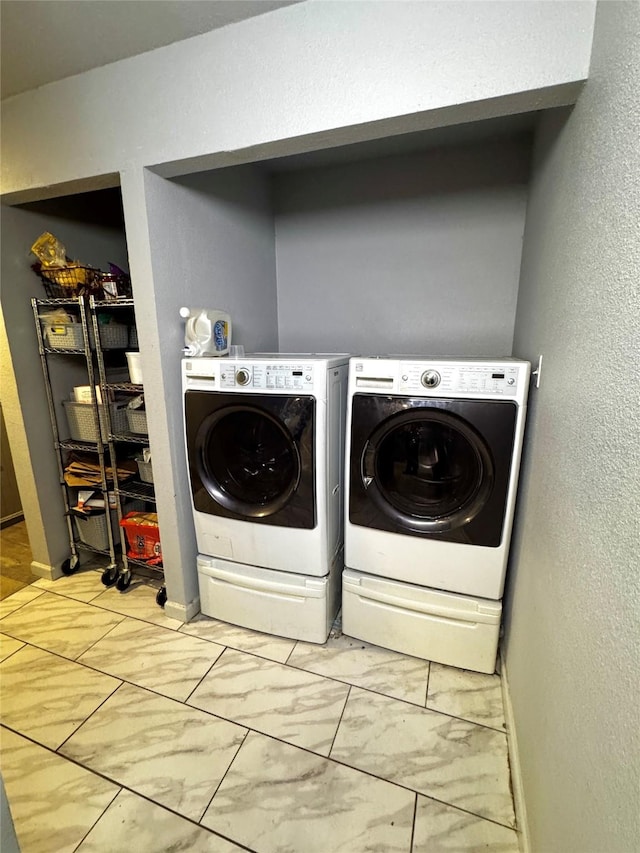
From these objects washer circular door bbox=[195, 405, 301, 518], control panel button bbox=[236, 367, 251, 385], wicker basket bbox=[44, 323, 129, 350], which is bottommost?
washer circular door bbox=[195, 405, 301, 518]

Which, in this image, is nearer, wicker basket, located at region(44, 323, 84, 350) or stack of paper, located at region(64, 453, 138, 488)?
wicker basket, located at region(44, 323, 84, 350)

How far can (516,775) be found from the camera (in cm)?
115

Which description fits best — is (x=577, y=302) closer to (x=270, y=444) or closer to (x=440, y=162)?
(x=270, y=444)

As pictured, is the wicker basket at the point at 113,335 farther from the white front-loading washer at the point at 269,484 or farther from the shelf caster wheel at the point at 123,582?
the shelf caster wheel at the point at 123,582

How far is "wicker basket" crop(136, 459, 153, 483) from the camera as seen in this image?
1971 mm

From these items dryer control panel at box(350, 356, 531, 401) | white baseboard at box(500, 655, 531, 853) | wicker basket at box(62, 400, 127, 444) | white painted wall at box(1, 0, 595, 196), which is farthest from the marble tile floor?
white painted wall at box(1, 0, 595, 196)

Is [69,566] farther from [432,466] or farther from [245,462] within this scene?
[432,466]

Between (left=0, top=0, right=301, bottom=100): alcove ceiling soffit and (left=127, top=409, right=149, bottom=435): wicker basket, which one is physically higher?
(left=0, top=0, right=301, bottom=100): alcove ceiling soffit

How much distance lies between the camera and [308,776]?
118 cm

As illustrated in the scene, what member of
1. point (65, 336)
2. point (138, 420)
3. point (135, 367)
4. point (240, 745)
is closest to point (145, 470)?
point (138, 420)

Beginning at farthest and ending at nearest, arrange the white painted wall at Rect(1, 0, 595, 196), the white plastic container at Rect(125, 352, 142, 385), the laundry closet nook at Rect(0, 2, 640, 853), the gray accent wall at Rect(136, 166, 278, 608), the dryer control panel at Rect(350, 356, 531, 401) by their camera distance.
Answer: the white plastic container at Rect(125, 352, 142, 385) → the gray accent wall at Rect(136, 166, 278, 608) → the dryer control panel at Rect(350, 356, 531, 401) → the white painted wall at Rect(1, 0, 595, 196) → the laundry closet nook at Rect(0, 2, 640, 853)

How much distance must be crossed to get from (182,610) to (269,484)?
81cm

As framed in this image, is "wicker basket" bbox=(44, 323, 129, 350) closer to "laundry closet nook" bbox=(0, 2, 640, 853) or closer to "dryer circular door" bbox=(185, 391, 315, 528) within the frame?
"laundry closet nook" bbox=(0, 2, 640, 853)

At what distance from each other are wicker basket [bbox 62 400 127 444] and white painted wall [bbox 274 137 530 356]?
113 centimetres
